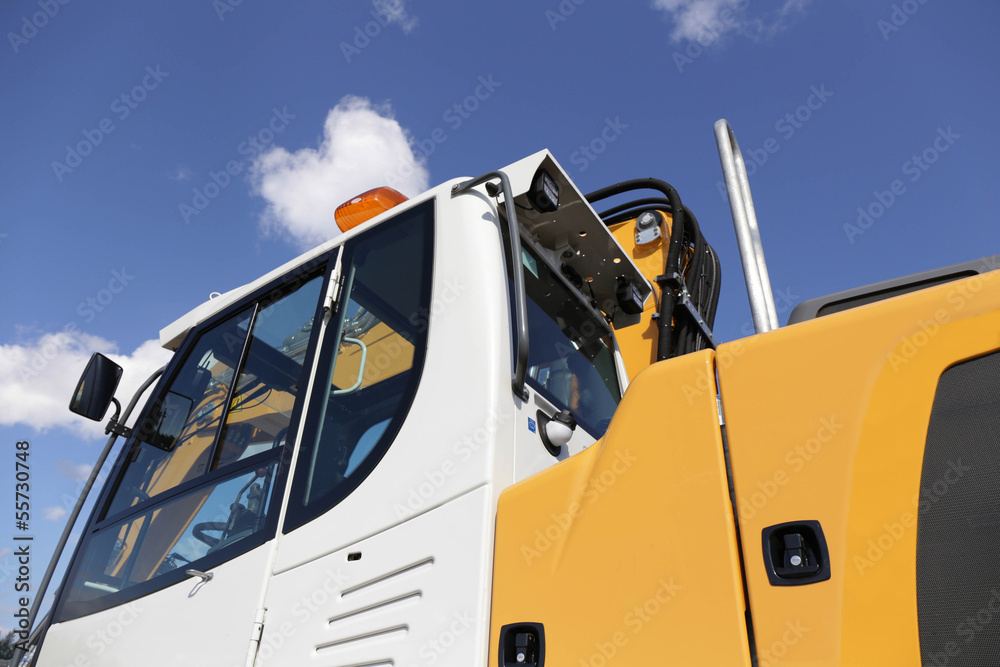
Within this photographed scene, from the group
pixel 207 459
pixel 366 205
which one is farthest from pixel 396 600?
pixel 366 205

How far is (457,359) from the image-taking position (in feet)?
6.06

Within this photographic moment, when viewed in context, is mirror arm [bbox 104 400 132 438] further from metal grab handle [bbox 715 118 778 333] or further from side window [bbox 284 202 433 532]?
metal grab handle [bbox 715 118 778 333]

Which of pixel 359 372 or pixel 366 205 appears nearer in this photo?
pixel 359 372

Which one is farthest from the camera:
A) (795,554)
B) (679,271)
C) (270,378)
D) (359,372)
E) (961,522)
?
(679,271)

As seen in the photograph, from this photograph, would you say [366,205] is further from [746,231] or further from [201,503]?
[746,231]

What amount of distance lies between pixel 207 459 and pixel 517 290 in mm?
1222

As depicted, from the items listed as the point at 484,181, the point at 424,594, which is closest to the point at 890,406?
the point at 424,594

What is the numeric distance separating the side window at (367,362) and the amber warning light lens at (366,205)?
0.30 meters

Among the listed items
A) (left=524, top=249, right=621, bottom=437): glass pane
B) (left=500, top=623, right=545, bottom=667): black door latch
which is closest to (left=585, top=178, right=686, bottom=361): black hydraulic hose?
(left=524, top=249, right=621, bottom=437): glass pane

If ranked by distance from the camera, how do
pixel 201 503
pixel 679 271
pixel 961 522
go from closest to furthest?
pixel 961 522 < pixel 201 503 < pixel 679 271

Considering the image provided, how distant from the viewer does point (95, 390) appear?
270 cm

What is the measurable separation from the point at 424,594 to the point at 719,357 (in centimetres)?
87

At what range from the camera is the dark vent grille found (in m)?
1.04

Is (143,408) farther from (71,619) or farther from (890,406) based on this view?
(890,406)
